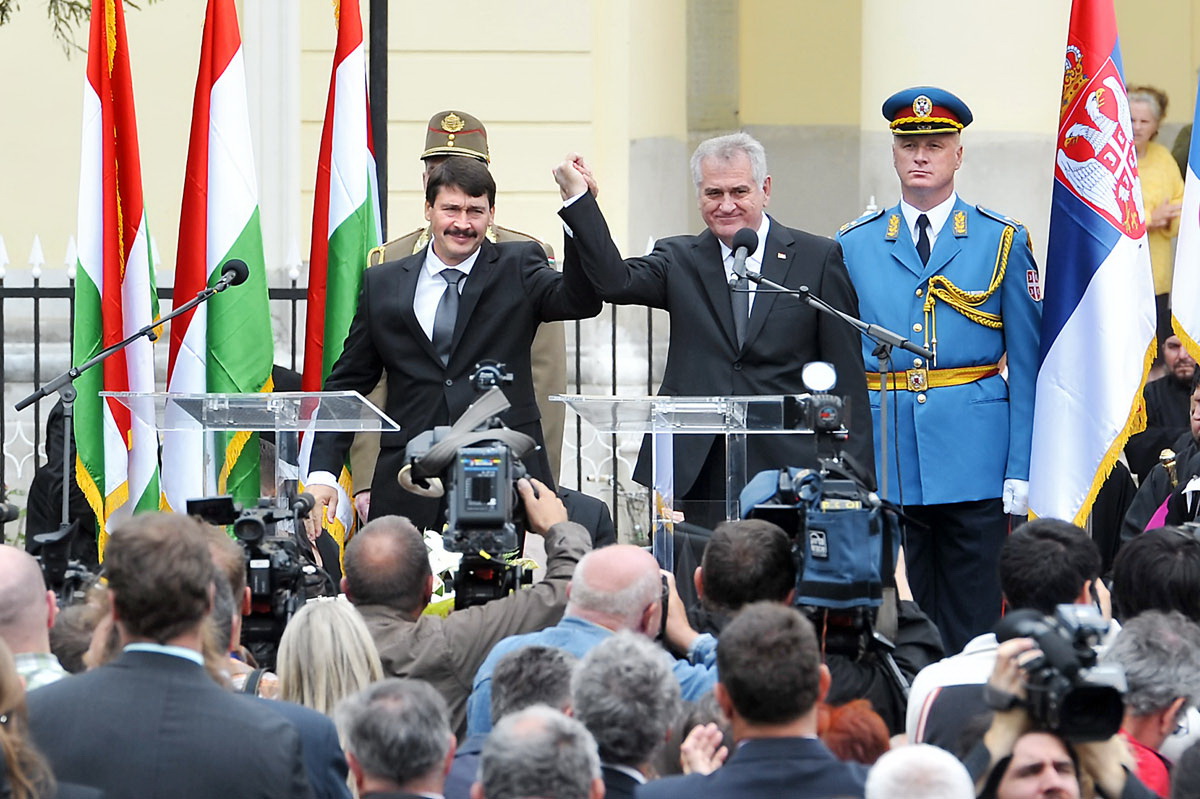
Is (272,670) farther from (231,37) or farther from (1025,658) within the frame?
(231,37)

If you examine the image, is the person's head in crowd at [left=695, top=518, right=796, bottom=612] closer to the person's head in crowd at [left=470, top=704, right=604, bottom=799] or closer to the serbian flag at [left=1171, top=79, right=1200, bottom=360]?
the person's head in crowd at [left=470, top=704, right=604, bottom=799]

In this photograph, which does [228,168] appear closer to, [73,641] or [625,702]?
[73,641]

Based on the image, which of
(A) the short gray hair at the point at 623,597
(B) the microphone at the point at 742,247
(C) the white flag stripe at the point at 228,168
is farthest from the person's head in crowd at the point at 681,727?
(C) the white flag stripe at the point at 228,168

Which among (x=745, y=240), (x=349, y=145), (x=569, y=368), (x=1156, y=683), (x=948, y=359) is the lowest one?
(x=1156, y=683)

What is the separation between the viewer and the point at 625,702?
4062 mm

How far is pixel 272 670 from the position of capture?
559 centimetres

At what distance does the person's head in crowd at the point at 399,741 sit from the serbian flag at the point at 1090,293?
352 centimetres

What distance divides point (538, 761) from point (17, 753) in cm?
86

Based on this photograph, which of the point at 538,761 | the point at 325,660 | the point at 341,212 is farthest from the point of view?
the point at 341,212

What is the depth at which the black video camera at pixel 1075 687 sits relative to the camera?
377 centimetres

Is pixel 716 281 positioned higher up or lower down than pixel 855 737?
higher up

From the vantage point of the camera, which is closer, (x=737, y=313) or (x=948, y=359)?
(x=737, y=313)

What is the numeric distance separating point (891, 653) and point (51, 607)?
191 centimetres

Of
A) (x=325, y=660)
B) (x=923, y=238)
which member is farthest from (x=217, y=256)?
(x=325, y=660)
